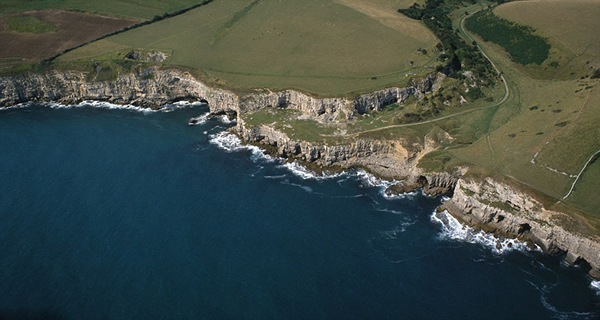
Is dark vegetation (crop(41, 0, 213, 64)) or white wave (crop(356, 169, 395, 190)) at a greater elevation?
dark vegetation (crop(41, 0, 213, 64))

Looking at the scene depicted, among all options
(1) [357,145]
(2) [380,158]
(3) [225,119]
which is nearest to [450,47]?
(2) [380,158]

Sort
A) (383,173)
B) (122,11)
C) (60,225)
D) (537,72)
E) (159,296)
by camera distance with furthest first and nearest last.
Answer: (122,11)
(537,72)
(383,173)
(60,225)
(159,296)

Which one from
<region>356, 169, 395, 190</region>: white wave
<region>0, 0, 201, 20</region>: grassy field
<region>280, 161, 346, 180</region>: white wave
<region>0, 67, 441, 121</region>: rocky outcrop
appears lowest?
<region>356, 169, 395, 190</region>: white wave

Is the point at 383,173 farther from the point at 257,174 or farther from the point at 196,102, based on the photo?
the point at 196,102

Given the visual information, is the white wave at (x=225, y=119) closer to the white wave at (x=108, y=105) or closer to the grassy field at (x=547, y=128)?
the white wave at (x=108, y=105)

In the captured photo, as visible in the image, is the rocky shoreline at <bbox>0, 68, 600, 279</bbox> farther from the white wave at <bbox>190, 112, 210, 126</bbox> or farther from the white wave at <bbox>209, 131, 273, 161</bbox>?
the white wave at <bbox>190, 112, 210, 126</bbox>

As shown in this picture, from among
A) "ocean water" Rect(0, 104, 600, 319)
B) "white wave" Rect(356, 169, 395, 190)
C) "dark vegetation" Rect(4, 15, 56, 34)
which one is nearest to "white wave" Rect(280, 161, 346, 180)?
"ocean water" Rect(0, 104, 600, 319)

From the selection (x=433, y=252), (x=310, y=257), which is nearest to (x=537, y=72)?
(x=433, y=252)
